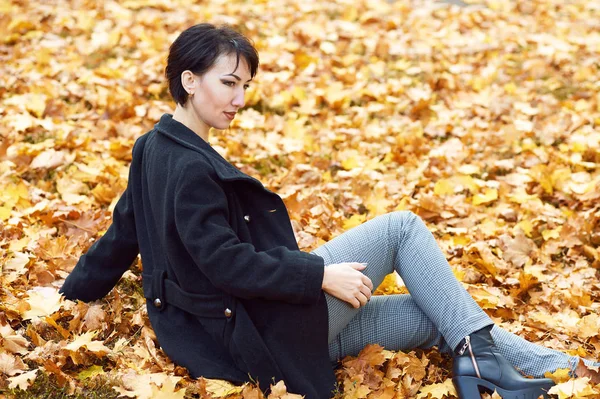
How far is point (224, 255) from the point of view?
1.99 metres

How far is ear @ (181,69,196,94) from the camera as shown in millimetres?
2205

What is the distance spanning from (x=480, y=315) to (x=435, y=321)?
0.48 ft

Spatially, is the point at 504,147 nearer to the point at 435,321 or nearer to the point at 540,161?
the point at 540,161

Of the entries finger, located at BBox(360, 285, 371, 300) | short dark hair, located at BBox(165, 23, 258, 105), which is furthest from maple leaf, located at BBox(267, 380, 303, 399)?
short dark hair, located at BBox(165, 23, 258, 105)

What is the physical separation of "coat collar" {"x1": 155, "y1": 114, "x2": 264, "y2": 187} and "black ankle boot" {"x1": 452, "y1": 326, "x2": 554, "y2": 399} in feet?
2.76

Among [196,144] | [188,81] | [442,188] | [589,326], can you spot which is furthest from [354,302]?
[442,188]

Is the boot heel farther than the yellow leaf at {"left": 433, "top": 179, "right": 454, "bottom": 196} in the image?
No

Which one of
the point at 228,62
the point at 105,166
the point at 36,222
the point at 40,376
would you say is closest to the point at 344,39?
the point at 105,166

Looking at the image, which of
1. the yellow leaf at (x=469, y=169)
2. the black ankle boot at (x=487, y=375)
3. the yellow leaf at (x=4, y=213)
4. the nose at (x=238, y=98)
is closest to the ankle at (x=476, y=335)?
the black ankle boot at (x=487, y=375)

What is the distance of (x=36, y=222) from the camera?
331 cm

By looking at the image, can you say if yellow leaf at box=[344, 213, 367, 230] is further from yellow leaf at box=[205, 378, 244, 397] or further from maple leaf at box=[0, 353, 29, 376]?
maple leaf at box=[0, 353, 29, 376]

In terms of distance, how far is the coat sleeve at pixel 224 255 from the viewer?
2.00 m

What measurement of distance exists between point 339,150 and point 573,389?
254 cm

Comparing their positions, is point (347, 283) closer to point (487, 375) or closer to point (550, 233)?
point (487, 375)
